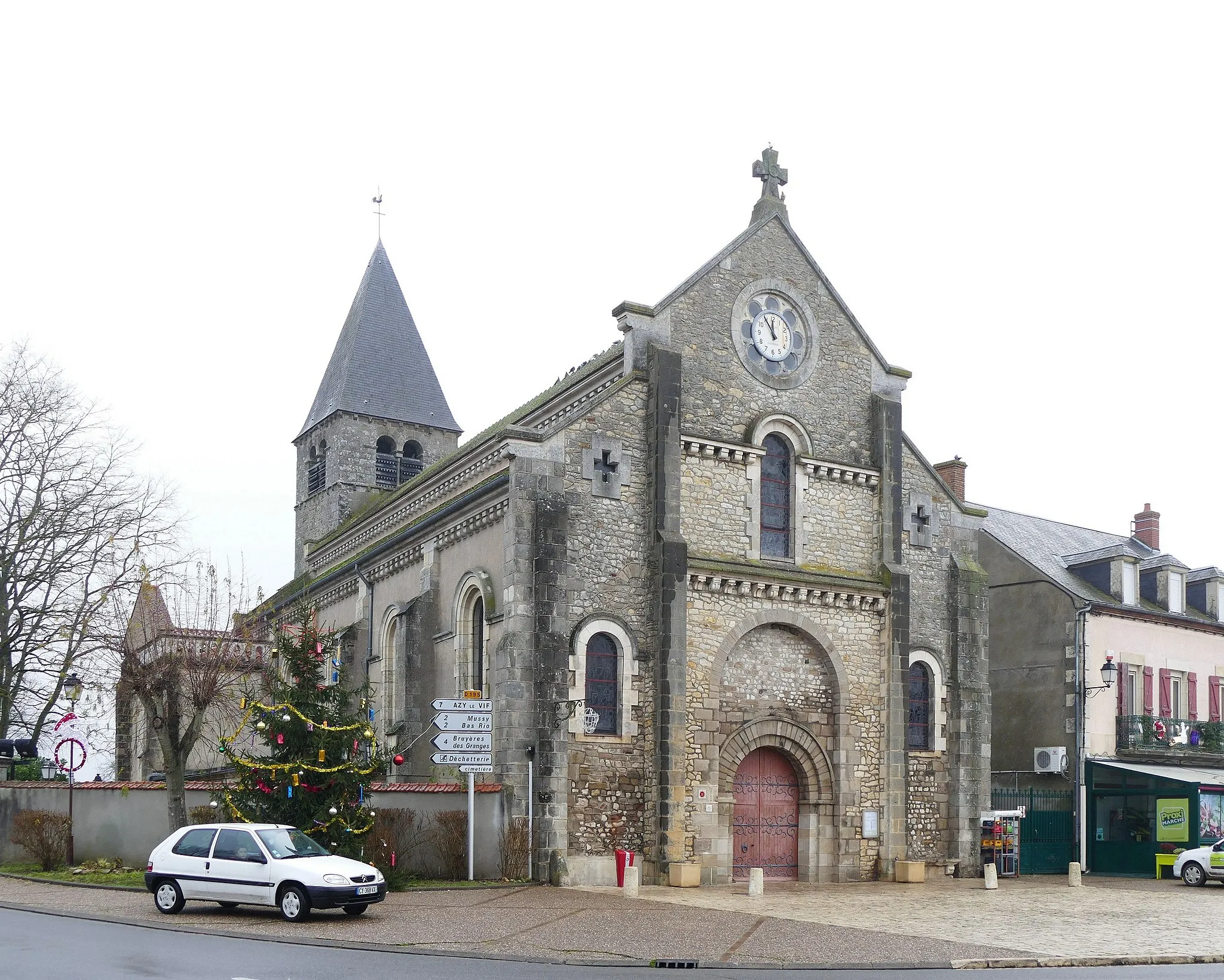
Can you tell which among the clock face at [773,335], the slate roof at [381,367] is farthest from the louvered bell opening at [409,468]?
the clock face at [773,335]

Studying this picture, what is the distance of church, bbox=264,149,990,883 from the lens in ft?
78.7

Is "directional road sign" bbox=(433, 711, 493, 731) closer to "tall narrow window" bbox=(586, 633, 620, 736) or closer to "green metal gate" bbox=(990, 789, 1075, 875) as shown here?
"tall narrow window" bbox=(586, 633, 620, 736)

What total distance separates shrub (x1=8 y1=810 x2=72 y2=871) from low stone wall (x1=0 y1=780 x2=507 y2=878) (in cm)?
23

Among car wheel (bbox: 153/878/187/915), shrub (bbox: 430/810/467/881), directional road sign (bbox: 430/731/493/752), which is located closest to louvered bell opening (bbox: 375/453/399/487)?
shrub (bbox: 430/810/467/881)

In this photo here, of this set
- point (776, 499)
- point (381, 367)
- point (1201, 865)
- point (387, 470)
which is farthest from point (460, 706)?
point (381, 367)

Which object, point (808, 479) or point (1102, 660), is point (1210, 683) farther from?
point (808, 479)

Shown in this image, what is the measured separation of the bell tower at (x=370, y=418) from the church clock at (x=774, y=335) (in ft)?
68.0

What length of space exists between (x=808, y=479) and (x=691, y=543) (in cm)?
326

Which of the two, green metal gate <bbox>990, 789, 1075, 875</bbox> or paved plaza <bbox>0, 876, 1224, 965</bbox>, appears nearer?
paved plaza <bbox>0, 876, 1224, 965</bbox>

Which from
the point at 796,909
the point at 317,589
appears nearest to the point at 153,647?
the point at 317,589

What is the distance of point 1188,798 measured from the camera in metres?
31.0

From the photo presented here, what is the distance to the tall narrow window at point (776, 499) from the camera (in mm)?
27016

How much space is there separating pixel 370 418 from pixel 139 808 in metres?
21.6

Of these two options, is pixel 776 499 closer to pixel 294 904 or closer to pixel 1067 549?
pixel 294 904
